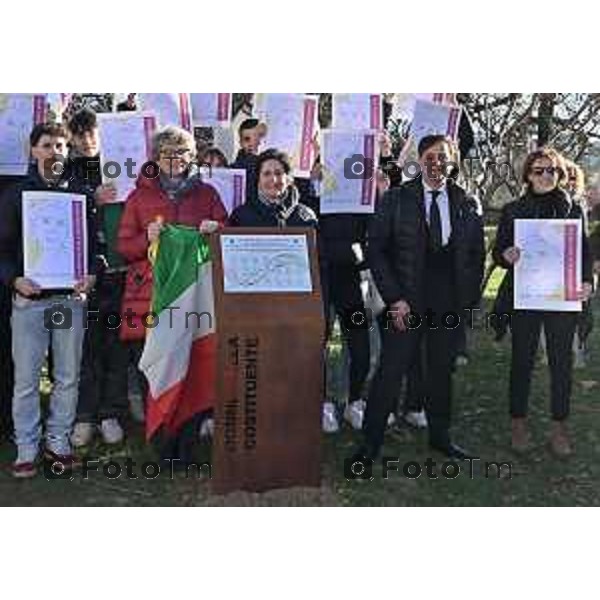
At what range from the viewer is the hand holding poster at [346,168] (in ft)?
20.8

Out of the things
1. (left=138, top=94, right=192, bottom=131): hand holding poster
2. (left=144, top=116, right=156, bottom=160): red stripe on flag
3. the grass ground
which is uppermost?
(left=138, top=94, right=192, bottom=131): hand holding poster

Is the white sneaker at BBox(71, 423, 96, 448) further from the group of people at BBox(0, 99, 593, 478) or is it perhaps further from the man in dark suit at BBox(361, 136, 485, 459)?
the man in dark suit at BBox(361, 136, 485, 459)

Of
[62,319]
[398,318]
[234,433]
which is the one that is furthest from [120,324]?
[398,318]

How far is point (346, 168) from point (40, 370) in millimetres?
2245

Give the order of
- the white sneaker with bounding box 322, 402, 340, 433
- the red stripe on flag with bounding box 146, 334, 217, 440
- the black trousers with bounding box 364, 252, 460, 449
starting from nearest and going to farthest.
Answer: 1. the red stripe on flag with bounding box 146, 334, 217, 440
2. the black trousers with bounding box 364, 252, 460, 449
3. the white sneaker with bounding box 322, 402, 340, 433

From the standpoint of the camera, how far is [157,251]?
18.6ft

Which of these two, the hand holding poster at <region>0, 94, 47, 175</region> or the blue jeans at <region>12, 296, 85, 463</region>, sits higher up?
the hand holding poster at <region>0, 94, 47, 175</region>

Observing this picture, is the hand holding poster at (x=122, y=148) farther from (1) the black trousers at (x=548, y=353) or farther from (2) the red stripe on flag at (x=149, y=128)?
(1) the black trousers at (x=548, y=353)

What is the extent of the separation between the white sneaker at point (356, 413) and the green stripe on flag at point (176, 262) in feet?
5.27

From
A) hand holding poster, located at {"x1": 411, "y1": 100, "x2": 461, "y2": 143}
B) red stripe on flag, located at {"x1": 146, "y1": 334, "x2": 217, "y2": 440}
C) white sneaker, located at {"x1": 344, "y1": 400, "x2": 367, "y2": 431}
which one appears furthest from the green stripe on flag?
hand holding poster, located at {"x1": 411, "y1": 100, "x2": 461, "y2": 143}

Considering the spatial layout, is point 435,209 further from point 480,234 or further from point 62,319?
point 62,319

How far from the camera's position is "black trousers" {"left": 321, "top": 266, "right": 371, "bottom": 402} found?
254 inches

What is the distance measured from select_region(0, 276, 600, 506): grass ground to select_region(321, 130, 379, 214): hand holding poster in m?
1.53

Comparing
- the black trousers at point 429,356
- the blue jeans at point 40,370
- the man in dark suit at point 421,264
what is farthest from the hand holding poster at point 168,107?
the black trousers at point 429,356
